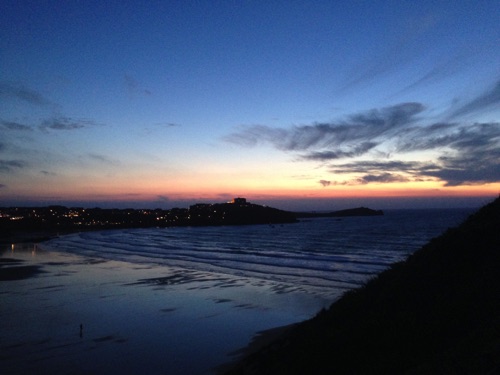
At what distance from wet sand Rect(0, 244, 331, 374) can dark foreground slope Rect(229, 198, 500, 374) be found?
3903 millimetres

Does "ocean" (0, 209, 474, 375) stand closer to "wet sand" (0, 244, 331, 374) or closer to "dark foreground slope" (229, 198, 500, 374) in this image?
"wet sand" (0, 244, 331, 374)

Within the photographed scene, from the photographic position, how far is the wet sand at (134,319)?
41.2ft

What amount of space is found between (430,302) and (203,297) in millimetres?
16021

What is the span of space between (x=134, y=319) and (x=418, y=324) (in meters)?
14.2

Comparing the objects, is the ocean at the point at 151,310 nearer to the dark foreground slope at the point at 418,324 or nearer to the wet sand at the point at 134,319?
the wet sand at the point at 134,319

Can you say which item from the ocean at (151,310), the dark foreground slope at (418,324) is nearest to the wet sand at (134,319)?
the ocean at (151,310)

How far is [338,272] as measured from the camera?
3173cm

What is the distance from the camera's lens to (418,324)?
7.70 metres

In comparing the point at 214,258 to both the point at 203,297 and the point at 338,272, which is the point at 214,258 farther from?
the point at 203,297

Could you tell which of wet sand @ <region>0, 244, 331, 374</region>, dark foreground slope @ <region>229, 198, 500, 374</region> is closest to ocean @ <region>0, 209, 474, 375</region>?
wet sand @ <region>0, 244, 331, 374</region>

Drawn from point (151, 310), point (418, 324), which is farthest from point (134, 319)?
point (418, 324)

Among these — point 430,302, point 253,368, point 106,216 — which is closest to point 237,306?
point 253,368

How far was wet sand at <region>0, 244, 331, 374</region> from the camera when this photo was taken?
1257 centimetres

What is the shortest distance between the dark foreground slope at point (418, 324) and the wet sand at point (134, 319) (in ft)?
12.8
